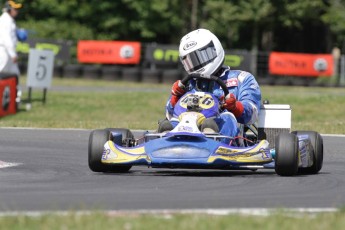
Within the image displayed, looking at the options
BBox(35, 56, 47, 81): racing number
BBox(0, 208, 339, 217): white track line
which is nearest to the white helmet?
BBox(0, 208, 339, 217): white track line

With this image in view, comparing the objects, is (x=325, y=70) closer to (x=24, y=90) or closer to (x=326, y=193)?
(x=24, y=90)

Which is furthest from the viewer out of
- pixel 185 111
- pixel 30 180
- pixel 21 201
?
pixel 185 111

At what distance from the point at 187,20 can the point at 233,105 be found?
1396 inches

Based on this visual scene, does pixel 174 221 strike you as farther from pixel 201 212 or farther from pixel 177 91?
pixel 177 91

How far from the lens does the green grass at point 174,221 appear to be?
5914 millimetres

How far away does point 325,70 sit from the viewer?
117 feet

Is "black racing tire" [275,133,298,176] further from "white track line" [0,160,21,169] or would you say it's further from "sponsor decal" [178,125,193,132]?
"white track line" [0,160,21,169]

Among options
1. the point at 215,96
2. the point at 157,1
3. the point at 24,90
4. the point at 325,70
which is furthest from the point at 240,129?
the point at 157,1

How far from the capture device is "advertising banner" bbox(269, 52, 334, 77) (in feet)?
117

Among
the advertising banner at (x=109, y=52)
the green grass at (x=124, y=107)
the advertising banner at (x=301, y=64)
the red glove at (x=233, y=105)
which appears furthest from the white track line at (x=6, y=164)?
the advertising banner at (x=109, y=52)

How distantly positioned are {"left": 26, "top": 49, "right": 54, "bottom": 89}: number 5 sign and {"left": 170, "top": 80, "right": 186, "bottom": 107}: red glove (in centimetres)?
1220

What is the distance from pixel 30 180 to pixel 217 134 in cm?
157

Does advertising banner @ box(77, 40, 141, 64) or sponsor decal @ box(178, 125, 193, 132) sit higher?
sponsor decal @ box(178, 125, 193, 132)

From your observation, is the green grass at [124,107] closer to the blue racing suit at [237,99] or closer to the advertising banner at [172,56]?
the advertising banner at [172,56]
